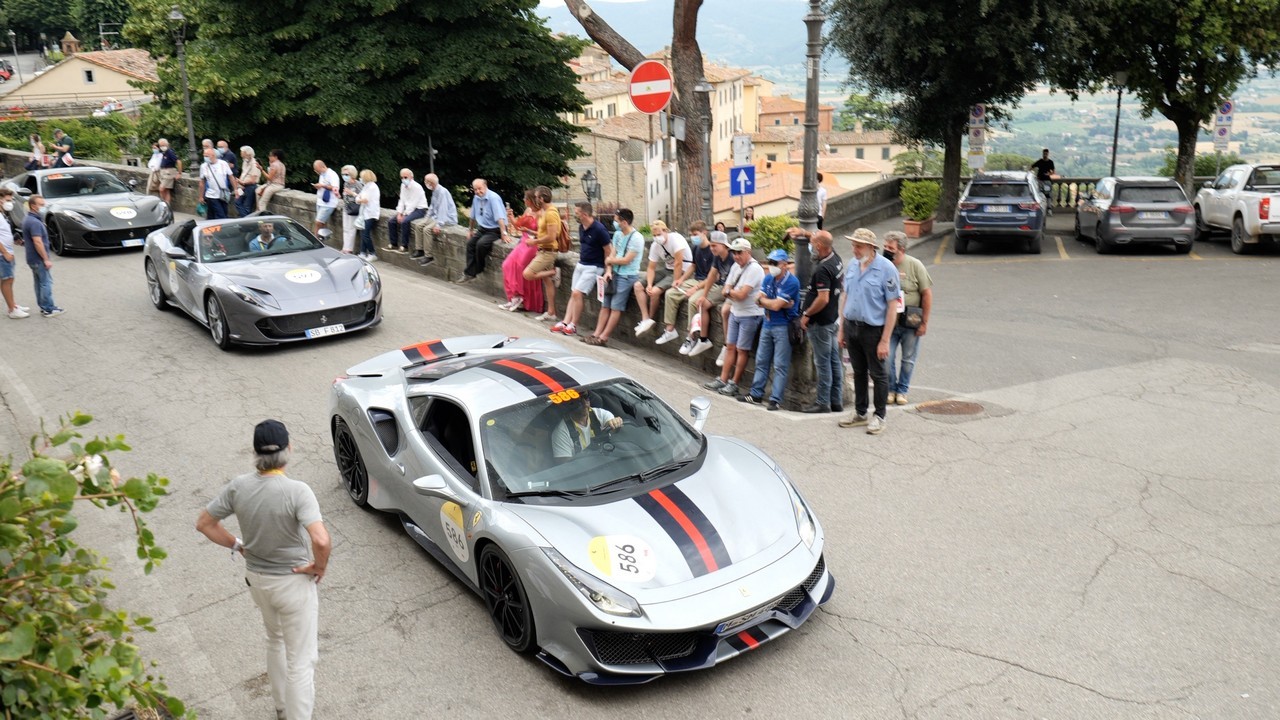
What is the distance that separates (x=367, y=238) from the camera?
59.8ft

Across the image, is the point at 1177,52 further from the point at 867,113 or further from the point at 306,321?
the point at 867,113

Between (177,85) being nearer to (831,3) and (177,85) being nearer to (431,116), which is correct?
(431,116)

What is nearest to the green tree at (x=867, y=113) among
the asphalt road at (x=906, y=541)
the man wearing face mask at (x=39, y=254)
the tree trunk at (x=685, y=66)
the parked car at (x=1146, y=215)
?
the tree trunk at (x=685, y=66)

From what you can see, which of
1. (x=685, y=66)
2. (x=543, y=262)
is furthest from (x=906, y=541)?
(x=685, y=66)

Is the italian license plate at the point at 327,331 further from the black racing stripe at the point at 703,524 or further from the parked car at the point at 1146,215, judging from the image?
the parked car at the point at 1146,215

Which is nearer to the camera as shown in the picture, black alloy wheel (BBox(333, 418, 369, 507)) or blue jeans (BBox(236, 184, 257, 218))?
black alloy wheel (BBox(333, 418, 369, 507))

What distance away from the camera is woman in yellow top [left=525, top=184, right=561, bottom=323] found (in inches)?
553

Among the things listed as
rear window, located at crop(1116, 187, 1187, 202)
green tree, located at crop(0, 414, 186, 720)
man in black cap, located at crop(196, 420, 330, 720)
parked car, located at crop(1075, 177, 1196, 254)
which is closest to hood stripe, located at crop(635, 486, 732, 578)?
man in black cap, located at crop(196, 420, 330, 720)

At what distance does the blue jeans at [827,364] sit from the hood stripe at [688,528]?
168 inches

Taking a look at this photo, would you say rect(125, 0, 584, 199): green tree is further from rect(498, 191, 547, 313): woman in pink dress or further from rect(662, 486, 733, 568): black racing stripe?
rect(662, 486, 733, 568): black racing stripe

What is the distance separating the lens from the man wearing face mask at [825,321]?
992cm

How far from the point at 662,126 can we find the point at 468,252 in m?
3.54

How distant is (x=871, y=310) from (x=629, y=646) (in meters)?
4.81

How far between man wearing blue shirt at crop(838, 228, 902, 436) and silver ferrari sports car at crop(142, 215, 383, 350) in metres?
6.14
